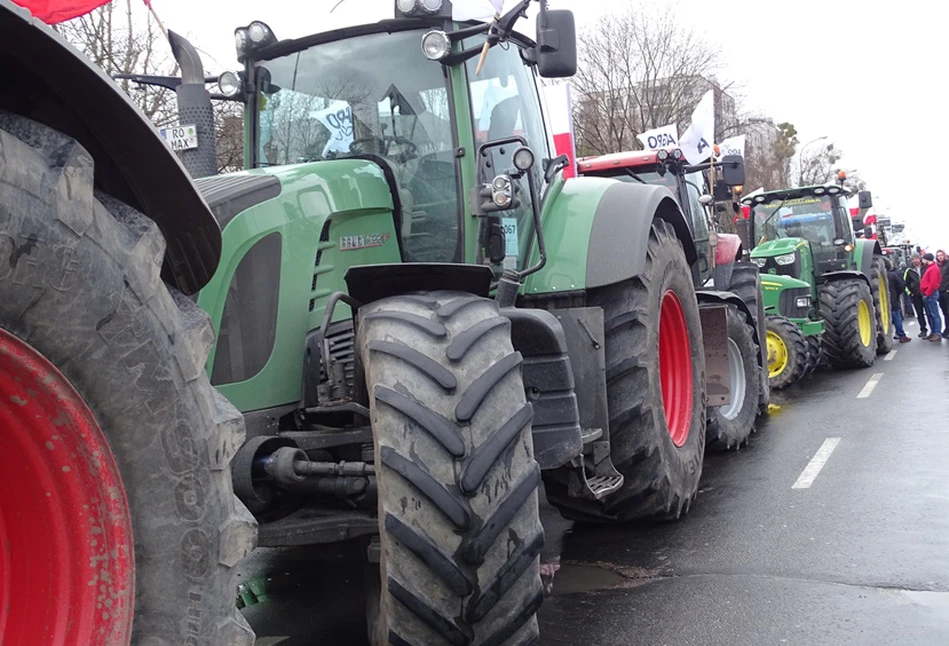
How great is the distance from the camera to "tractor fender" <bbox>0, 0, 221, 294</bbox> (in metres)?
1.89

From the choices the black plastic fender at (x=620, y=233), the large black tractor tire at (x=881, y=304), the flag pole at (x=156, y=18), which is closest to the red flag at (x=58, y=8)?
the flag pole at (x=156, y=18)

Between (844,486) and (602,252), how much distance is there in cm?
270

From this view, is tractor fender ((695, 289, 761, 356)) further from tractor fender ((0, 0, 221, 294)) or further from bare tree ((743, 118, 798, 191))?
bare tree ((743, 118, 798, 191))

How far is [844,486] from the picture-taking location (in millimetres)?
6391

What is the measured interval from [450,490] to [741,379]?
575cm

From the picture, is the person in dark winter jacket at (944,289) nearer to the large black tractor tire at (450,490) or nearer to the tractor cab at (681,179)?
the tractor cab at (681,179)

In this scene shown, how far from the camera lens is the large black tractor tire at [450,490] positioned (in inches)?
117

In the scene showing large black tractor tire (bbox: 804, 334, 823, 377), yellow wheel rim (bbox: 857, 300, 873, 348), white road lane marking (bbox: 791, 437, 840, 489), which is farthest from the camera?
yellow wheel rim (bbox: 857, 300, 873, 348)

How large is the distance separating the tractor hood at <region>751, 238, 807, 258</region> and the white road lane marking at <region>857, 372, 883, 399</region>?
224cm

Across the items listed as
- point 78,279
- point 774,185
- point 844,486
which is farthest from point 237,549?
point 774,185

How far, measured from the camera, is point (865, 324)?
14391 mm

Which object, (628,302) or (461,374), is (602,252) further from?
(461,374)

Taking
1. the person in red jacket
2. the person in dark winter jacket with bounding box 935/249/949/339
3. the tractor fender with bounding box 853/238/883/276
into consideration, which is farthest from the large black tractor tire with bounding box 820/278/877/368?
the person in red jacket

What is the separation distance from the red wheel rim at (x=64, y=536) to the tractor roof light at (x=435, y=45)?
2.78 m
